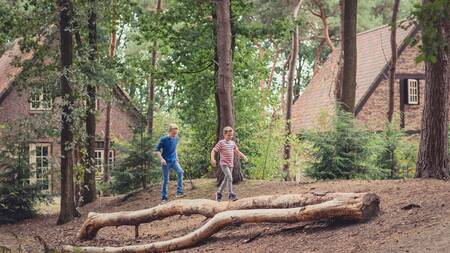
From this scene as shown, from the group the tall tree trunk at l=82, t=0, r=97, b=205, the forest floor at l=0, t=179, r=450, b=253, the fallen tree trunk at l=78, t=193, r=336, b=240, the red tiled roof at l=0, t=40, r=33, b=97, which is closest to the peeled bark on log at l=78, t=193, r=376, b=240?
the fallen tree trunk at l=78, t=193, r=336, b=240

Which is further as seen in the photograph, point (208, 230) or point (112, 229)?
point (112, 229)

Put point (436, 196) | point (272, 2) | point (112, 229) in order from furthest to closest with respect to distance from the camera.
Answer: point (272, 2) < point (112, 229) < point (436, 196)

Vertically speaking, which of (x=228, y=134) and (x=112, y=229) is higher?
(x=228, y=134)

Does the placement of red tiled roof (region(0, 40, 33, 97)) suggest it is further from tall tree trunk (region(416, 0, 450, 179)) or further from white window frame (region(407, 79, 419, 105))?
tall tree trunk (region(416, 0, 450, 179))

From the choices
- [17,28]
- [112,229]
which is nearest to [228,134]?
[112,229]

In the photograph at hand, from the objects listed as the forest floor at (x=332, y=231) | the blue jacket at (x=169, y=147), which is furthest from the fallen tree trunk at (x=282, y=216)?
the blue jacket at (x=169, y=147)

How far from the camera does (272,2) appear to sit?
114 ft

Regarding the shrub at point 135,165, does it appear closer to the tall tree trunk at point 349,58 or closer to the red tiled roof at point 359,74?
the tall tree trunk at point 349,58

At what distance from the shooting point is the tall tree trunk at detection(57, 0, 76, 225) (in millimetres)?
20016

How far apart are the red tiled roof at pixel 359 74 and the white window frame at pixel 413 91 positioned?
79.3 inches

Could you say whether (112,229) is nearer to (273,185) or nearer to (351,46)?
(273,185)

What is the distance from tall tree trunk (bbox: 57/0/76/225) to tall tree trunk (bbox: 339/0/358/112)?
734 cm

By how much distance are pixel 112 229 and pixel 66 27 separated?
551 centimetres

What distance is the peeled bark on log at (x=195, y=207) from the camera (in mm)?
13594
